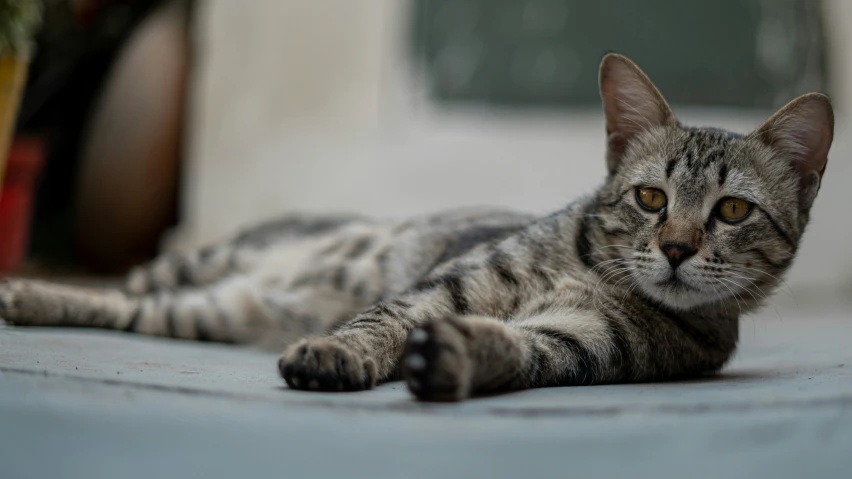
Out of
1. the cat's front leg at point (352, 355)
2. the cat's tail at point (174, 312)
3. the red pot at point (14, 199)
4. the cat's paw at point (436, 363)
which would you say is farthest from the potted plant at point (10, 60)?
the cat's paw at point (436, 363)

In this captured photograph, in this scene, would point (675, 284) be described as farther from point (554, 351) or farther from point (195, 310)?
point (195, 310)

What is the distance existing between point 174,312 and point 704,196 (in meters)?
1.58

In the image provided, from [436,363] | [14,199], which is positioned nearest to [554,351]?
[436,363]

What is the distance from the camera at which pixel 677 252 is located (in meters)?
1.32

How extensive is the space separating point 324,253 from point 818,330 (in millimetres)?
1661

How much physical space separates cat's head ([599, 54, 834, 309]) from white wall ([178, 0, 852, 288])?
7.02 ft

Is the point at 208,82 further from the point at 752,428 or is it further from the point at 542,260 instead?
the point at 752,428

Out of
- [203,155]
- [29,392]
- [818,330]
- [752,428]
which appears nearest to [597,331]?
[752,428]

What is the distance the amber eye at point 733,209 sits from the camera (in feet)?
4.52

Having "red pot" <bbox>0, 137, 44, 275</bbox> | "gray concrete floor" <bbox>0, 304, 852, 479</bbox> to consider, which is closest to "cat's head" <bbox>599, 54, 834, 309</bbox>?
"gray concrete floor" <bbox>0, 304, 852, 479</bbox>

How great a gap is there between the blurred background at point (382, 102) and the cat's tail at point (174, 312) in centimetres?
166

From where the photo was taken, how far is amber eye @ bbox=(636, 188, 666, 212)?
1.44 meters

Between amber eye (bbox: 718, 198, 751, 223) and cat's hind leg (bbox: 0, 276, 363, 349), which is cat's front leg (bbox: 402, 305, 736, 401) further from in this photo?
cat's hind leg (bbox: 0, 276, 363, 349)

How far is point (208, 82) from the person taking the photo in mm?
4191
